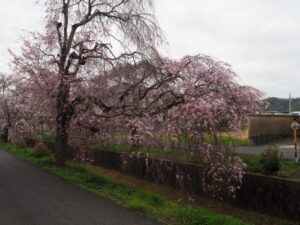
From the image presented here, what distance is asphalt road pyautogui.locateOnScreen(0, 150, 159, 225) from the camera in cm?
662

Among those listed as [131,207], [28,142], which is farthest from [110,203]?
[28,142]

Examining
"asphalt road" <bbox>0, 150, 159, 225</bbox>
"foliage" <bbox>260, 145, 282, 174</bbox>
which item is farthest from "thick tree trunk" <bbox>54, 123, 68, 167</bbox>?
"foliage" <bbox>260, 145, 282, 174</bbox>

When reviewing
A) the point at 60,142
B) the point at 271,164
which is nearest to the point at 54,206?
the point at 271,164

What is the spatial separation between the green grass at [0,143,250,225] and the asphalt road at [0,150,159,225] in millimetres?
336

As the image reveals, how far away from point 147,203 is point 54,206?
2.32 metres

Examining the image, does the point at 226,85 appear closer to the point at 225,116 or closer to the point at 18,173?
the point at 225,116

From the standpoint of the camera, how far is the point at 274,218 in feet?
28.3

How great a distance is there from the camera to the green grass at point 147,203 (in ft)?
22.7

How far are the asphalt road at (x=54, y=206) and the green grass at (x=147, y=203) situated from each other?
0.34 metres

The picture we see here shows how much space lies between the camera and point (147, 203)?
837 cm

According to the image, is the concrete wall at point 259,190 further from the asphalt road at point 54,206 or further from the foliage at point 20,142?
the foliage at point 20,142

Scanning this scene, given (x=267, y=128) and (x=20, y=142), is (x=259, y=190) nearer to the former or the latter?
(x=267, y=128)

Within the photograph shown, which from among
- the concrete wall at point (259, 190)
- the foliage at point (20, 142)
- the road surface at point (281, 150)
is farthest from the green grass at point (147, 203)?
the foliage at point (20, 142)

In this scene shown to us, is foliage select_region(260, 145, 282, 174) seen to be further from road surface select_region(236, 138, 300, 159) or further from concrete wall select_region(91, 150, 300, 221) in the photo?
road surface select_region(236, 138, 300, 159)
